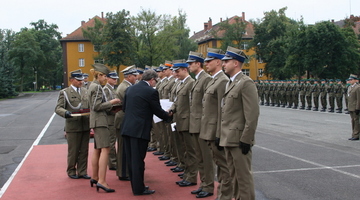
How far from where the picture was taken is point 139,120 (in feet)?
21.7

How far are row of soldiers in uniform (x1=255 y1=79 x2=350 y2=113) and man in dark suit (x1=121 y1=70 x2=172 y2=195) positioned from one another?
16745 mm

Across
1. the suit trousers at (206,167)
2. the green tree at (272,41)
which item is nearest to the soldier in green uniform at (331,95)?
the suit trousers at (206,167)

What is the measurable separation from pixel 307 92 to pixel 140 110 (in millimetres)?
20976

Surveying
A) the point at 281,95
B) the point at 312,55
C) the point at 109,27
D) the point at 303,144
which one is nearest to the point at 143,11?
the point at 109,27

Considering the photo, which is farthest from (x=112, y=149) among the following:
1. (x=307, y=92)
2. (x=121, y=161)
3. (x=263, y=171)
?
(x=307, y=92)

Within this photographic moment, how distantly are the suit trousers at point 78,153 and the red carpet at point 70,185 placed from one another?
0.23 meters

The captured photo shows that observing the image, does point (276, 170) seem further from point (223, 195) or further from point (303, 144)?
point (303, 144)

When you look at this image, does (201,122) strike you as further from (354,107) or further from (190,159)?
(354,107)

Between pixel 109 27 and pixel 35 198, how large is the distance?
2537 inches

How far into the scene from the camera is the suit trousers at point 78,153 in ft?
26.5

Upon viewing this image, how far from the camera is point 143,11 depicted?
228ft

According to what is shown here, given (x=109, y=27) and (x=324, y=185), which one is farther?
(x=109, y=27)

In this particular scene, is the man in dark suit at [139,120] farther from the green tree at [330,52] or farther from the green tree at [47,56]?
the green tree at [47,56]

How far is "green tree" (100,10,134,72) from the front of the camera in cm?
6825
